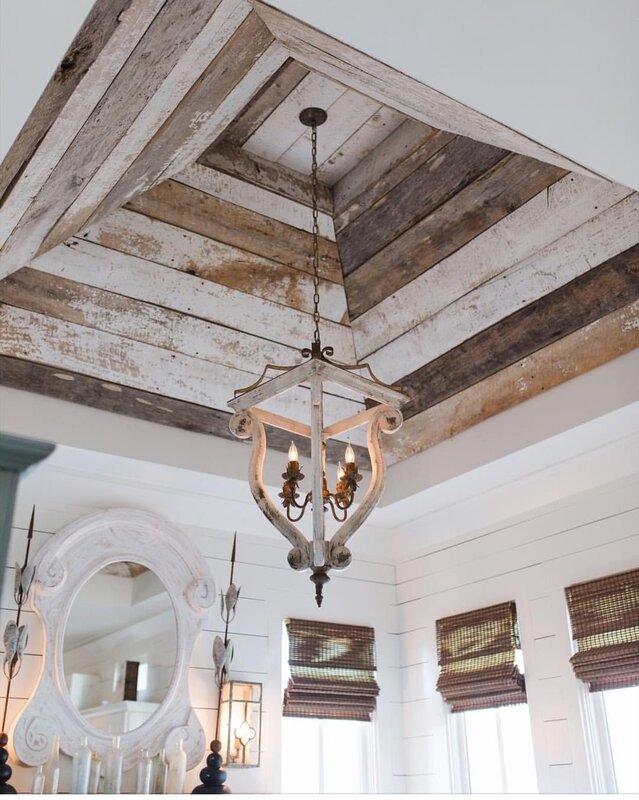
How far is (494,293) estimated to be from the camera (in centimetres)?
346

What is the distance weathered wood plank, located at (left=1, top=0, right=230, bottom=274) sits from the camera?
6.44ft

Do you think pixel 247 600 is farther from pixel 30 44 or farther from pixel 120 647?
pixel 30 44

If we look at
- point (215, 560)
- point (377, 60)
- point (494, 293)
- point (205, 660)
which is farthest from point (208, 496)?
point (377, 60)

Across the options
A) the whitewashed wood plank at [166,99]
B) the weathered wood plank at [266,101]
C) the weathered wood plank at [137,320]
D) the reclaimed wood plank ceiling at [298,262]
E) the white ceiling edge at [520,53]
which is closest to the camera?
the white ceiling edge at [520,53]

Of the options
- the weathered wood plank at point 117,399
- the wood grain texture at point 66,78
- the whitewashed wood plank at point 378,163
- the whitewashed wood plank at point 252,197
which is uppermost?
the whitewashed wood plank at point 378,163

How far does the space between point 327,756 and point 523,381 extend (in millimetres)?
2287

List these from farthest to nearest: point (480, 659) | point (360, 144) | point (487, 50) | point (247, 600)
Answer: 1. point (247, 600)
2. point (480, 659)
3. point (360, 144)
4. point (487, 50)

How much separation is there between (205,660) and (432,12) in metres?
3.24

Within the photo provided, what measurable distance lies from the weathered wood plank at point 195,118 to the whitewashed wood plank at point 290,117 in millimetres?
245

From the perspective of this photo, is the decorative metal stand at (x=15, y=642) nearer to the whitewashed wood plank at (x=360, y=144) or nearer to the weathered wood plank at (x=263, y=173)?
the weathered wood plank at (x=263, y=173)

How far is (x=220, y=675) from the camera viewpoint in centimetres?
395

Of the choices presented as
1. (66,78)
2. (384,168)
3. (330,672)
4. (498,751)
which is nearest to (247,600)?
(330,672)

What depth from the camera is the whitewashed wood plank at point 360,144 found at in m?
3.45

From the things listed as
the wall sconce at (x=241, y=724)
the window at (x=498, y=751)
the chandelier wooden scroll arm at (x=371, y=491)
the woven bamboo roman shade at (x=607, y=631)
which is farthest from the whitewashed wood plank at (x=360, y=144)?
the window at (x=498, y=751)
